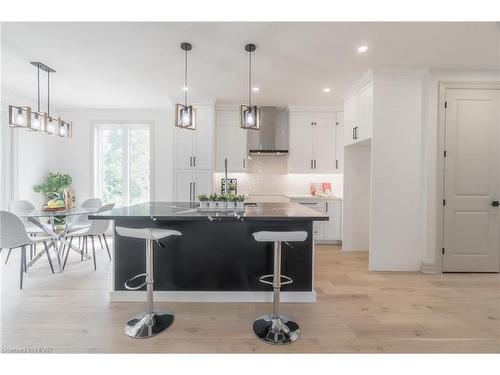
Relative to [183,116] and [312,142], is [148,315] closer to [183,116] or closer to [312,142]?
[183,116]

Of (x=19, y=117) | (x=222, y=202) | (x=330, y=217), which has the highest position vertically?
(x=19, y=117)

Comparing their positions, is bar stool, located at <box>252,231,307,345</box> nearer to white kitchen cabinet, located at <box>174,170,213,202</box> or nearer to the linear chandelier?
white kitchen cabinet, located at <box>174,170,213,202</box>

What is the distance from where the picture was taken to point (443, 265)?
3.61 m

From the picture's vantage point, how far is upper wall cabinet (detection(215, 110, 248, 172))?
5188 mm

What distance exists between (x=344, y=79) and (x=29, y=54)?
165 inches

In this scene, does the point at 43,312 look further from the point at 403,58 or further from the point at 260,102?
the point at 403,58

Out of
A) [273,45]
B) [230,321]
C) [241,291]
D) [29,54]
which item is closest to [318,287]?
[241,291]

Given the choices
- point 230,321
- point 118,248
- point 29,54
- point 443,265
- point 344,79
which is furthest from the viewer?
point 344,79

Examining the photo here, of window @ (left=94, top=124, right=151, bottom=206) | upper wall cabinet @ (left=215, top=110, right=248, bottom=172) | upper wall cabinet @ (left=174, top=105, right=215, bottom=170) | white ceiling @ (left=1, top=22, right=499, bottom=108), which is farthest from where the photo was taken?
window @ (left=94, top=124, right=151, bottom=206)

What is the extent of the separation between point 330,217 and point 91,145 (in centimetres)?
535

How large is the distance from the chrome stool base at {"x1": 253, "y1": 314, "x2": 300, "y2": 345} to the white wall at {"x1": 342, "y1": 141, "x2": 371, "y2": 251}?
108 inches

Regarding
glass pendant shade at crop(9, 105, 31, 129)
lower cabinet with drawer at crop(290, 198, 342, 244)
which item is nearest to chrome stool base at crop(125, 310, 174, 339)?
glass pendant shade at crop(9, 105, 31, 129)

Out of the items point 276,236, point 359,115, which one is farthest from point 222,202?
point 359,115

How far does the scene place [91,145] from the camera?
568 cm
